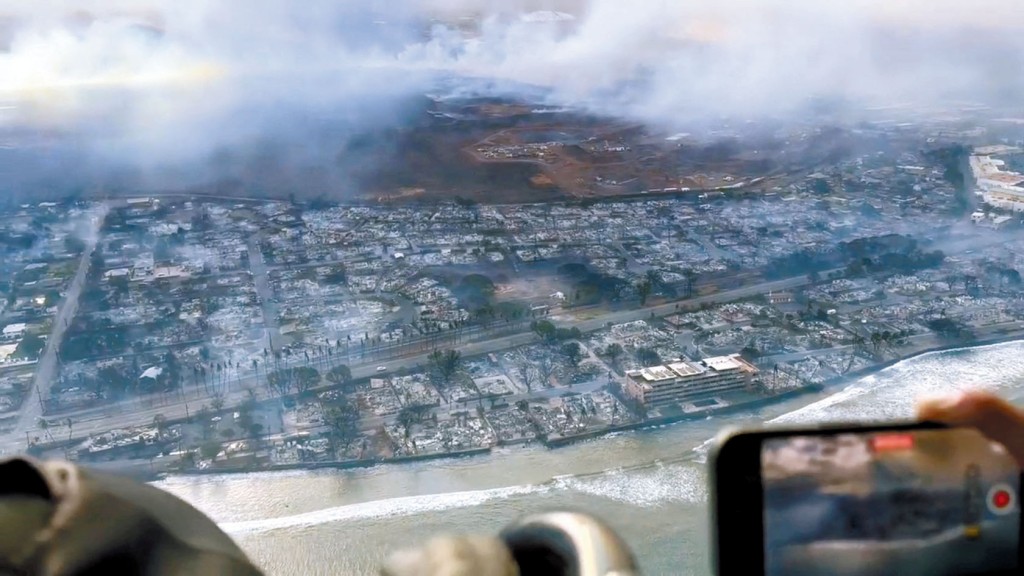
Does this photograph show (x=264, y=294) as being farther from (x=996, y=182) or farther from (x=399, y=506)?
(x=996, y=182)

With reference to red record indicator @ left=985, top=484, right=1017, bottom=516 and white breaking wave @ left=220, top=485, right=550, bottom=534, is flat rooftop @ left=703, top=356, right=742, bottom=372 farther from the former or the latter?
red record indicator @ left=985, top=484, right=1017, bottom=516

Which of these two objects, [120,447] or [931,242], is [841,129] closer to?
[931,242]

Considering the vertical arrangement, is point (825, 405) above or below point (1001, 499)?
below

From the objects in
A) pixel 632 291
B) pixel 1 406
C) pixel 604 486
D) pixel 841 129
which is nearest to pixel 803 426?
pixel 604 486

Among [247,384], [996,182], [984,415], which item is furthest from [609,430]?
[996,182]

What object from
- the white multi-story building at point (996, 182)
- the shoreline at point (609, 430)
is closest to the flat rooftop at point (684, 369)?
the shoreline at point (609, 430)
